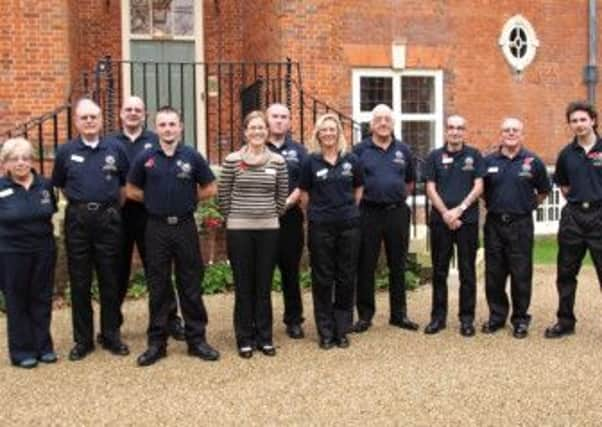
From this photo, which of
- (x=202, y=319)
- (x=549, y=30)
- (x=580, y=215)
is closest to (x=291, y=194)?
(x=202, y=319)

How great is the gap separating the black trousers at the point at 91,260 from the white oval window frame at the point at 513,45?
32.4ft

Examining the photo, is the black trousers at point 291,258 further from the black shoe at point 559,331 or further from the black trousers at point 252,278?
the black shoe at point 559,331

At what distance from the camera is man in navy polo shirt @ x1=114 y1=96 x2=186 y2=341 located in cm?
645

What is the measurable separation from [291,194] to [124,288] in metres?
1.53

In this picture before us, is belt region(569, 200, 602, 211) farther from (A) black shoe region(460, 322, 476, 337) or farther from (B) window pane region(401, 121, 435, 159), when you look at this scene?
(B) window pane region(401, 121, 435, 159)

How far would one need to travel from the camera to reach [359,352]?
6262mm

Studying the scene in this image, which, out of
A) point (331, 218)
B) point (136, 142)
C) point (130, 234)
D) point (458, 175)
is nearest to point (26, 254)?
point (130, 234)

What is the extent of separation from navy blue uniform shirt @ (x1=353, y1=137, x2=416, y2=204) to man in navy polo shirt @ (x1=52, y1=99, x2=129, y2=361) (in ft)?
6.37

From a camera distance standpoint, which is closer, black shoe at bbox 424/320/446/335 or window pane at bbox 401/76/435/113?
black shoe at bbox 424/320/446/335

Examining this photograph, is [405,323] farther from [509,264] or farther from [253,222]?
[253,222]

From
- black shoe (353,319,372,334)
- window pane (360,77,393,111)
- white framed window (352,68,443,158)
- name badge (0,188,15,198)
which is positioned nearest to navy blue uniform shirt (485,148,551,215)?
Result: black shoe (353,319,372,334)

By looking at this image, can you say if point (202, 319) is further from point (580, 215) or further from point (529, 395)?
point (580, 215)

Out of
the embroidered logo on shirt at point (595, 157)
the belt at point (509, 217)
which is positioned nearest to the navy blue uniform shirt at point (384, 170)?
the belt at point (509, 217)

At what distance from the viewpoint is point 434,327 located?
692 centimetres
